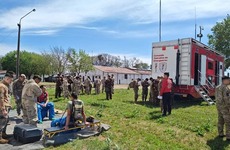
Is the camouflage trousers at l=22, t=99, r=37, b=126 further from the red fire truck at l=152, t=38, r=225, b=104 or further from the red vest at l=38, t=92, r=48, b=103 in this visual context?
the red fire truck at l=152, t=38, r=225, b=104

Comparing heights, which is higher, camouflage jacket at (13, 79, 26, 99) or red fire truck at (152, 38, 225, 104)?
red fire truck at (152, 38, 225, 104)

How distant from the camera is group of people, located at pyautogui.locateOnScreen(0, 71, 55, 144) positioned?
7453 millimetres

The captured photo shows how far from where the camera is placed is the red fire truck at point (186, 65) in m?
15.4

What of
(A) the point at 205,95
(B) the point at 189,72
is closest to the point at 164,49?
(B) the point at 189,72

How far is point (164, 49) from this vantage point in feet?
53.4

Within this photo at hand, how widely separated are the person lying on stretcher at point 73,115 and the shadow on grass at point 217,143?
3.47 metres

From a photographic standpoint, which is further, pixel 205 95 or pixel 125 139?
pixel 205 95

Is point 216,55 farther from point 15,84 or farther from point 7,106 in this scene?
point 7,106

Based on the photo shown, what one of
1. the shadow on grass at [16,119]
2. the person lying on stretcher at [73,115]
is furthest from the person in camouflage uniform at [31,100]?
the shadow on grass at [16,119]

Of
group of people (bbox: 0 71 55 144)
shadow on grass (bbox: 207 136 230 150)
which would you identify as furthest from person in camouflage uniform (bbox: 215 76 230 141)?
group of people (bbox: 0 71 55 144)

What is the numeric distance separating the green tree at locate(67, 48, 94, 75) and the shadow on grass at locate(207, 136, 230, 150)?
182 feet

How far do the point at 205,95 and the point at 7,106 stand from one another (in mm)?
11367

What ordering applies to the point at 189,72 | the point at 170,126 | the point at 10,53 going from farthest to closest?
the point at 10,53 < the point at 189,72 < the point at 170,126

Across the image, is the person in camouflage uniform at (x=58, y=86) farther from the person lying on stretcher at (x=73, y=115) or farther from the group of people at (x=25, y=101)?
the person lying on stretcher at (x=73, y=115)
